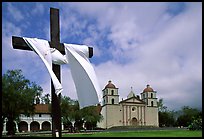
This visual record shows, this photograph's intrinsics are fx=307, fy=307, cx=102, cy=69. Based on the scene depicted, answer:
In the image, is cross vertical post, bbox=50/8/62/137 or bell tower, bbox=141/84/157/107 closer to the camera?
cross vertical post, bbox=50/8/62/137

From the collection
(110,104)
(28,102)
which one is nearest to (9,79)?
(28,102)

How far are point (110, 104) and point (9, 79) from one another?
43.2 m

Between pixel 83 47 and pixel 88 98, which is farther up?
pixel 83 47

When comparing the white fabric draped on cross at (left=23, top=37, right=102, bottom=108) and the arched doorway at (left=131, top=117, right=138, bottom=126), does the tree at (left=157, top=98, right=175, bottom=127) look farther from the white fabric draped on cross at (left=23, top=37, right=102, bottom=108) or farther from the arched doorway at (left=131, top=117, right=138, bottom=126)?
the white fabric draped on cross at (left=23, top=37, right=102, bottom=108)

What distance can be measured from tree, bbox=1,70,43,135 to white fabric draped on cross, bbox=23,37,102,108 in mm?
22316

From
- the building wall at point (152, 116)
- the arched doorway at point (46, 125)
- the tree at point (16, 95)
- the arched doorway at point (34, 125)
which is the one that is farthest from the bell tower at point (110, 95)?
the tree at point (16, 95)

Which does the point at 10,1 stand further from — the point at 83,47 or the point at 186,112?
the point at 186,112

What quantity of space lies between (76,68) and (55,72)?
0.31 m

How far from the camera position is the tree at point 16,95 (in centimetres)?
2627

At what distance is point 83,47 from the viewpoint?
4.34 metres

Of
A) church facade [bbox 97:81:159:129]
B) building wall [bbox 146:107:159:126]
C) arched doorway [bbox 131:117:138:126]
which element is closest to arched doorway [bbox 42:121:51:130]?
church facade [bbox 97:81:159:129]

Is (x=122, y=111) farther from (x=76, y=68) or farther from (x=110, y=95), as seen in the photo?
(x=76, y=68)

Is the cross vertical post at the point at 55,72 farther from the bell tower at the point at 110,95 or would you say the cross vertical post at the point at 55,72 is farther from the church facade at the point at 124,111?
the bell tower at the point at 110,95

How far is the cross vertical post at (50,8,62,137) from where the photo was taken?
3.87m
